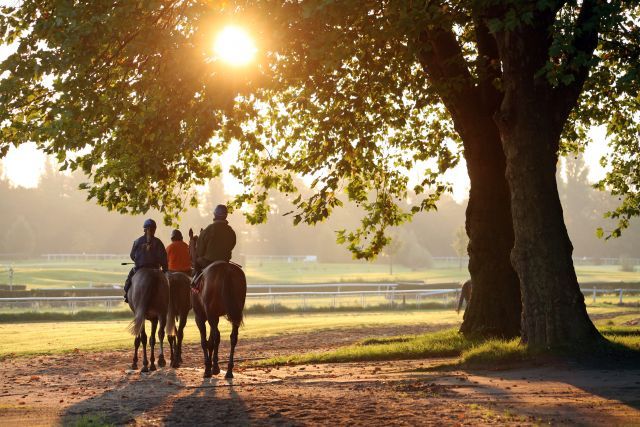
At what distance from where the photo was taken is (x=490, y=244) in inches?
725

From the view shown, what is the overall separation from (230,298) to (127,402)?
3.19 meters

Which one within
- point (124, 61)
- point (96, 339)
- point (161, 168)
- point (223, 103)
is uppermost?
point (124, 61)

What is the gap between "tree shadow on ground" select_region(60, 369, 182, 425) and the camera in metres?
9.90

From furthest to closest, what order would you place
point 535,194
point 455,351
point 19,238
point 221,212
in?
1. point 19,238
2. point 455,351
3. point 535,194
4. point 221,212

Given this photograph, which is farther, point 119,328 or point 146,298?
point 119,328

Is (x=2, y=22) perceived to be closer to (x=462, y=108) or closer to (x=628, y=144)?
(x=462, y=108)

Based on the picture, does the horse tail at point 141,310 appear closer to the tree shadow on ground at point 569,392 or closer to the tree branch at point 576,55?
the tree shadow on ground at point 569,392

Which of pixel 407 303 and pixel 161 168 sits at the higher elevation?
pixel 161 168

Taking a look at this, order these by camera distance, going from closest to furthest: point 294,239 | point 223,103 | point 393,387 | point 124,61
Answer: point 393,387, point 223,103, point 124,61, point 294,239

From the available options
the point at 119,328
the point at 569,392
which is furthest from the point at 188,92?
the point at 119,328

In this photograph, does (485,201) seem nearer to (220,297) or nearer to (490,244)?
(490,244)

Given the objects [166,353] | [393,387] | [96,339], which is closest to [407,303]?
[96,339]

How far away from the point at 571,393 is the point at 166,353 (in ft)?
35.9

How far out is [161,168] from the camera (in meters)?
15.8
